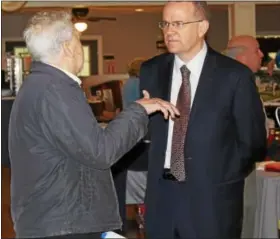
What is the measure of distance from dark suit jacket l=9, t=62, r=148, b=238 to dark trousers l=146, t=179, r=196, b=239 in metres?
0.56

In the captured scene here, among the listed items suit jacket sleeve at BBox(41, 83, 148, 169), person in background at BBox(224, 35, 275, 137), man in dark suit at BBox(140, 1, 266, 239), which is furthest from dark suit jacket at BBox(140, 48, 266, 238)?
person in background at BBox(224, 35, 275, 137)

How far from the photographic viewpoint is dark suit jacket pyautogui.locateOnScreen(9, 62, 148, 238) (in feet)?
5.66

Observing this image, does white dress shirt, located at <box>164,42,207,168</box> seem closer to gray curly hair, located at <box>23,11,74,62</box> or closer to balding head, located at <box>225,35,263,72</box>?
gray curly hair, located at <box>23,11,74,62</box>

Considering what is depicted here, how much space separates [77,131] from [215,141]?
31.2 inches

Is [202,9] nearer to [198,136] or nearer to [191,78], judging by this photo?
[191,78]

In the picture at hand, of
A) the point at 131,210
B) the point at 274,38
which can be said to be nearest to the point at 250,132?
the point at 131,210

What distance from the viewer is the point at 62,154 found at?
1.78 meters

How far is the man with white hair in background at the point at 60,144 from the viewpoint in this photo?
68.1 inches

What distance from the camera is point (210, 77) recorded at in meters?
2.41

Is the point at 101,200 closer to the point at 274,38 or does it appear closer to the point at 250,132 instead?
the point at 250,132

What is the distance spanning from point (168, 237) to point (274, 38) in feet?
33.4

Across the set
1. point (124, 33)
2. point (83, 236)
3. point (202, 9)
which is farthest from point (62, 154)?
point (124, 33)

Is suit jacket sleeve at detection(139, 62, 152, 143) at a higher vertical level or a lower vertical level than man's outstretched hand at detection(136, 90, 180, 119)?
higher

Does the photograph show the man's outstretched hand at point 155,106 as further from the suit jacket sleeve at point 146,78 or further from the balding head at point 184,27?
the suit jacket sleeve at point 146,78
